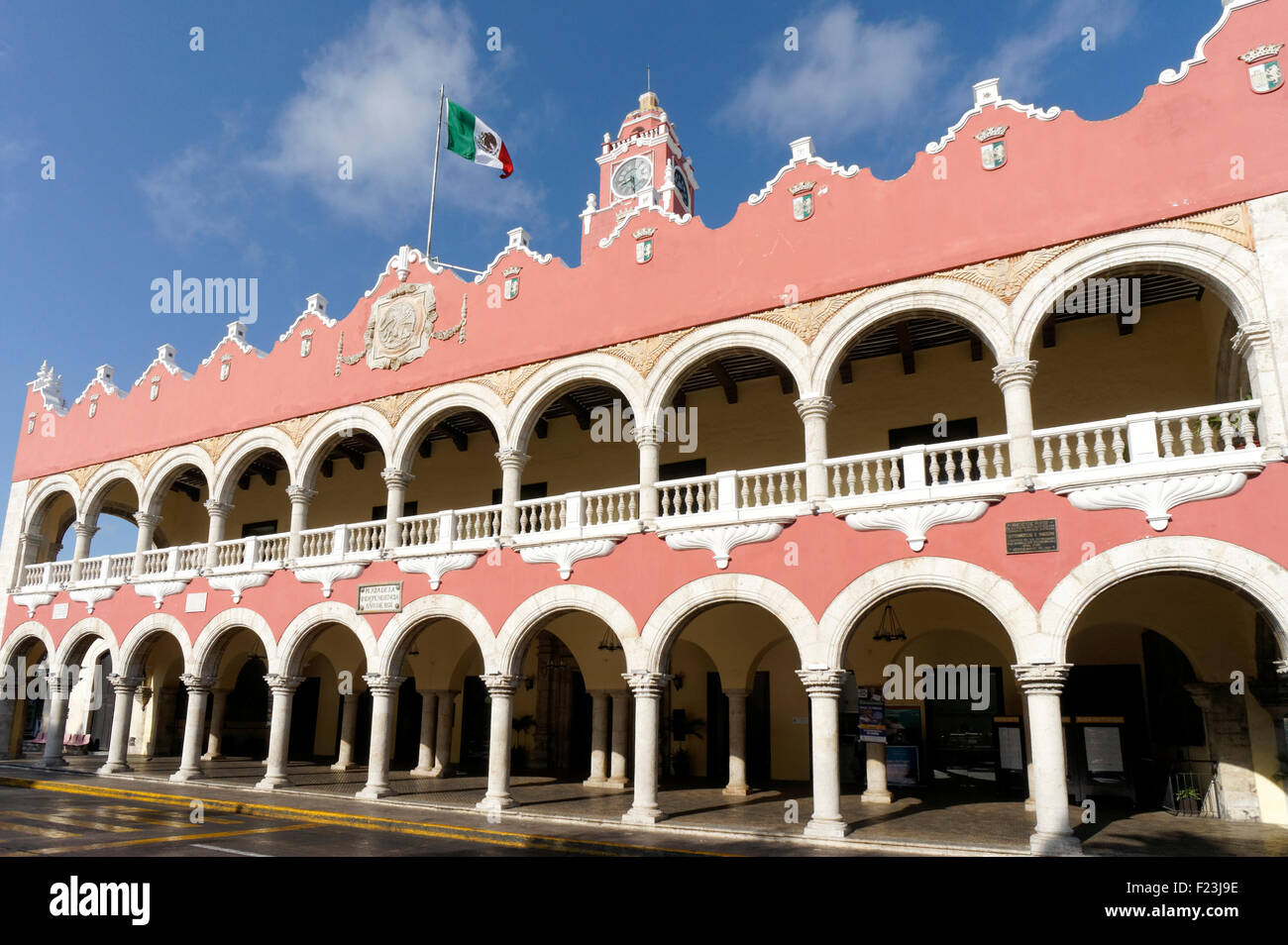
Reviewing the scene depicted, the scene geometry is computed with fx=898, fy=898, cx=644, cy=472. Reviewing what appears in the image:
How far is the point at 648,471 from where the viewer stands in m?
14.0

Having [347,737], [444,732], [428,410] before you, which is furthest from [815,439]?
[347,737]

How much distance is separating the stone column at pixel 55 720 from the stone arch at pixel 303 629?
723 centimetres

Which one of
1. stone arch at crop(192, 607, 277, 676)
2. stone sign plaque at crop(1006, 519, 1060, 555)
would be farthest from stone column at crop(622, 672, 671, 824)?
stone arch at crop(192, 607, 277, 676)

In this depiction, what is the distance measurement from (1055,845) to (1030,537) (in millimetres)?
3499

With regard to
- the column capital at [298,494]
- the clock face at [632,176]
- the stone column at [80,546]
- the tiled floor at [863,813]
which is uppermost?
the clock face at [632,176]

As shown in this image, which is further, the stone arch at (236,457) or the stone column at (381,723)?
the stone arch at (236,457)

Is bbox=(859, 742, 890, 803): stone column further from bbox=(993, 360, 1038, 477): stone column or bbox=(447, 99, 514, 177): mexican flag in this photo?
bbox=(447, 99, 514, 177): mexican flag

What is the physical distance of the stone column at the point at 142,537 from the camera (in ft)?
66.4

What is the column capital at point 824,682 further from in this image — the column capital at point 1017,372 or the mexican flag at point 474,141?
the mexican flag at point 474,141

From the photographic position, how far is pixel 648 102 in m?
38.4

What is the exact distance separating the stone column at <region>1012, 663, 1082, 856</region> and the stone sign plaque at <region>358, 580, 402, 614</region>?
10.3m

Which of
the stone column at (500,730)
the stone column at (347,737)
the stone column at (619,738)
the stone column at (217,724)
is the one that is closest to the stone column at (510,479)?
the stone column at (500,730)
